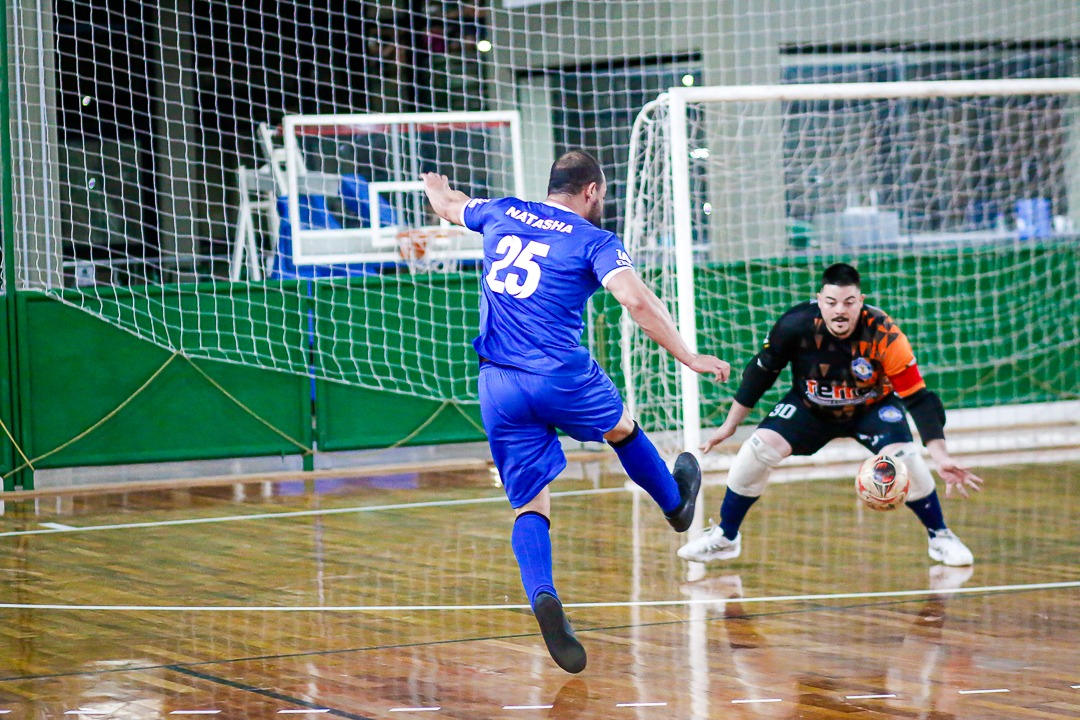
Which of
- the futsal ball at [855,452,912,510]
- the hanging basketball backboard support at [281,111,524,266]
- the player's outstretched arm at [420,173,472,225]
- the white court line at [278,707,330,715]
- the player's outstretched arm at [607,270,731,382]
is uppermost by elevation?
the hanging basketball backboard support at [281,111,524,266]

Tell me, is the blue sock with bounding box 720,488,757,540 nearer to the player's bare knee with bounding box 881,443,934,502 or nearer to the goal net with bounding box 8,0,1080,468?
the player's bare knee with bounding box 881,443,934,502

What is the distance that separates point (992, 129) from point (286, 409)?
989 cm

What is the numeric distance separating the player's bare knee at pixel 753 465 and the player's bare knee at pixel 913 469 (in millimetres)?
533

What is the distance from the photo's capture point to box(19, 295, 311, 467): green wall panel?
10938 mm

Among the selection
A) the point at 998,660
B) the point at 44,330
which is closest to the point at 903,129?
the point at 44,330

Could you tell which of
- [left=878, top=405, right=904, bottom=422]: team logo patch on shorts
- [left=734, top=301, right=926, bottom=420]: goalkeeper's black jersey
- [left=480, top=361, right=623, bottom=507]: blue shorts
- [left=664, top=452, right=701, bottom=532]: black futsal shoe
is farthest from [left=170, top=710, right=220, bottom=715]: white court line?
[left=878, top=405, right=904, bottom=422]: team logo patch on shorts

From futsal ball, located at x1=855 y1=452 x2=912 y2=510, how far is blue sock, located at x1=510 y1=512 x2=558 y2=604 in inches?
80.4

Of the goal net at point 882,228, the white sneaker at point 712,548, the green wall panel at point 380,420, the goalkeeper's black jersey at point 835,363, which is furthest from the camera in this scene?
the green wall panel at point 380,420

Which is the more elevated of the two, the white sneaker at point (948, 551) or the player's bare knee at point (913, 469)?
the player's bare knee at point (913, 469)

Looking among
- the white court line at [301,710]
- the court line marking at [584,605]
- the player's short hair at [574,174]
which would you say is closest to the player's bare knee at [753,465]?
the court line marking at [584,605]

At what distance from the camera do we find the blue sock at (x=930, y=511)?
705cm

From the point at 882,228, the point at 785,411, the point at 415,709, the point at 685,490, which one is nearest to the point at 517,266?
the point at 685,490

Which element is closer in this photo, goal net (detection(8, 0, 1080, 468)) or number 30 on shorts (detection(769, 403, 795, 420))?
number 30 on shorts (detection(769, 403, 795, 420))

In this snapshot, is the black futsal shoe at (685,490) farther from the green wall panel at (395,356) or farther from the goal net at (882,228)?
the green wall panel at (395,356)
